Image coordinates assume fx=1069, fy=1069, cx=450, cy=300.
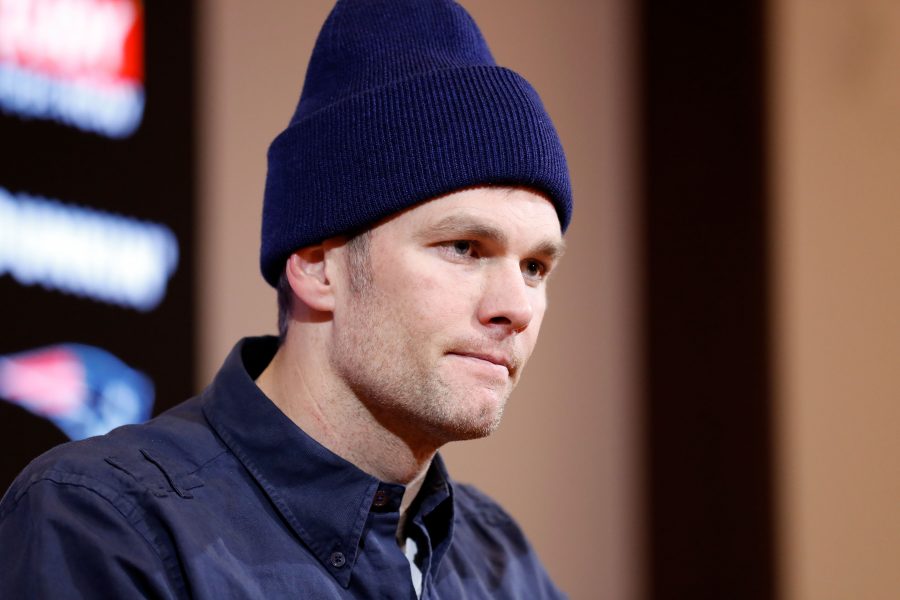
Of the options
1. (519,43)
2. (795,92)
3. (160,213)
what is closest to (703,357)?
(795,92)

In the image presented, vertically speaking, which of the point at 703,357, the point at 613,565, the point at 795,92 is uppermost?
the point at 795,92

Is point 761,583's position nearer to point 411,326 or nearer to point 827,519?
point 827,519

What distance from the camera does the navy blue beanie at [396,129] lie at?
1.44 meters

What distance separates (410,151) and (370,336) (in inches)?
10.1

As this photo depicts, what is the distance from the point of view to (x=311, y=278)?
1.50m

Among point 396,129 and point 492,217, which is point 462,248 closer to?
point 492,217

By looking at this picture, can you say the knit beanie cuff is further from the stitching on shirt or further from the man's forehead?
the stitching on shirt

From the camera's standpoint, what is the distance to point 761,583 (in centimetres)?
321

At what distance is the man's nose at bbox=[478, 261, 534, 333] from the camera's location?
1396 mm

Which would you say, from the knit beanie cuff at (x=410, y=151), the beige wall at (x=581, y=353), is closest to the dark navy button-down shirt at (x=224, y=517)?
the knit beanie cuff at (x=410, y=151)

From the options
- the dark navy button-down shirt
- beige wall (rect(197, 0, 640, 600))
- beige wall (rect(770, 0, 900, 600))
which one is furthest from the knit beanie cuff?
beige wall (rect(770, 0, 900, 600))

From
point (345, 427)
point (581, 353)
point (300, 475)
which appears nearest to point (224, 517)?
point (300, 475)

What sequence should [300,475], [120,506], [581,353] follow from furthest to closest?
[581,353] < [300,475] < [120,506]

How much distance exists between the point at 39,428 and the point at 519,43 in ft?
6.43
